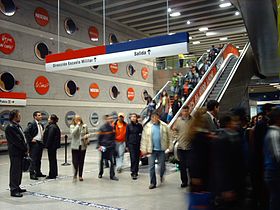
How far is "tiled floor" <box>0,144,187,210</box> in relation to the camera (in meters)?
4.94

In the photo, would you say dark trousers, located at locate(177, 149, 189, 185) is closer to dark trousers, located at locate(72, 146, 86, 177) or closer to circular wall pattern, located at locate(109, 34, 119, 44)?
dark trousers, located at locate(72, 146, 86, 177)

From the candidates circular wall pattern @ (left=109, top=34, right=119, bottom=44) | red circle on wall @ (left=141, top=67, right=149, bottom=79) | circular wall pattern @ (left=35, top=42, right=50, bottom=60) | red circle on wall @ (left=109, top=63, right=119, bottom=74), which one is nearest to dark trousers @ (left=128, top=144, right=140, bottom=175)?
circular wall pattern @ (left=35, top=42, right=50, bottom=60)

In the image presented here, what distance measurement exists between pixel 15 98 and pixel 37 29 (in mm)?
3688

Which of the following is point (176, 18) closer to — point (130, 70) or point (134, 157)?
point (130, 70)

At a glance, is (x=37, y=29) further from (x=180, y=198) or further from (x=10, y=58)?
(x=180, y=198)

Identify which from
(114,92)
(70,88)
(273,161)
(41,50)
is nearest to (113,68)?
(114,92)

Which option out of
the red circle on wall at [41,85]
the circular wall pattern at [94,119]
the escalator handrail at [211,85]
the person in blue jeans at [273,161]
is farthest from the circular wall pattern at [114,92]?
the person in blue jeans at [273,161]

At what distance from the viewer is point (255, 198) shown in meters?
4.35

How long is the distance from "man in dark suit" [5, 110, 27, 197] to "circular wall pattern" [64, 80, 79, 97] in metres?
9.94

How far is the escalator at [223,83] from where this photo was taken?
36.4 feet

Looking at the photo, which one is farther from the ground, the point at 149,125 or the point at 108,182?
the point at 149,125

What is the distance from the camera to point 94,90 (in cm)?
1725

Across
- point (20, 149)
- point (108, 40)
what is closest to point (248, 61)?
point (108, 40)

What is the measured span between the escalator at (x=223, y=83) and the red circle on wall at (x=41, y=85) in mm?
7091
